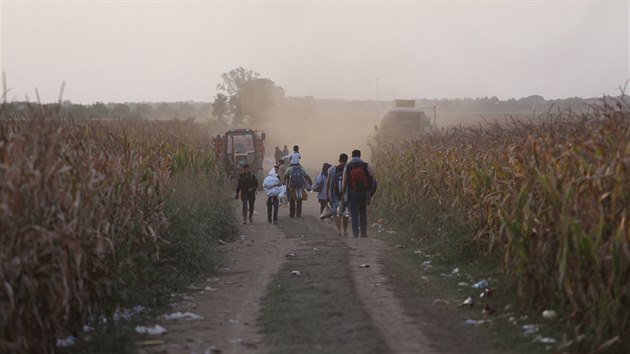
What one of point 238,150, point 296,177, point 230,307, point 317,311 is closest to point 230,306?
point 230,307

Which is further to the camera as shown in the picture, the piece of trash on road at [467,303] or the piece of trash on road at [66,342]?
the piece of trash on road at [467,303]

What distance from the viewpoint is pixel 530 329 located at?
36.2ft

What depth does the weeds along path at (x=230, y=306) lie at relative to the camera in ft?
35.7

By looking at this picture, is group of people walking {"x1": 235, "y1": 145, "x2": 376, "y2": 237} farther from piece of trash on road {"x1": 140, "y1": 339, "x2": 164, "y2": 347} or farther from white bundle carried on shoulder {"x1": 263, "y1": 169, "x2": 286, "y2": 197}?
piece of trash on road {"x1": 140, "y1": 339, "x2": 164, "y2": 347}

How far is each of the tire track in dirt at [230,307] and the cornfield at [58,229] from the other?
3.07ft

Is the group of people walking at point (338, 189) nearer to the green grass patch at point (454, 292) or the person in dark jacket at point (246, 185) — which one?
the person in dark jacket at point (246, 185)

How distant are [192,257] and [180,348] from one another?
5.75 meters

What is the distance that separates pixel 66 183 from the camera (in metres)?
10.5

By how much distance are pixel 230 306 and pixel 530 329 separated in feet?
13.9

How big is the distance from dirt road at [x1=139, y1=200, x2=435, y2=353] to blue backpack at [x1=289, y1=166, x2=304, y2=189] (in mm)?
5175

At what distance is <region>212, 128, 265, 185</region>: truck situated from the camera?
1677 inches

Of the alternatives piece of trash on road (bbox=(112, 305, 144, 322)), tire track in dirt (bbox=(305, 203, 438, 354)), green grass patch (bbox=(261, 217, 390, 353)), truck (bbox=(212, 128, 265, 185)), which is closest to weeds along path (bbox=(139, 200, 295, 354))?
green grass patch (bbox=(261, 217, 390, 353))

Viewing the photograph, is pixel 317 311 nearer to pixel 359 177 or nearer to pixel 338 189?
pixel 359 177

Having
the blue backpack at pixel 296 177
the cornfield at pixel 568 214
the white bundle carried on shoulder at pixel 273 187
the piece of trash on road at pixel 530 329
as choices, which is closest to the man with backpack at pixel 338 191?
the white bundle carried on shoulder at pixel 273 187
